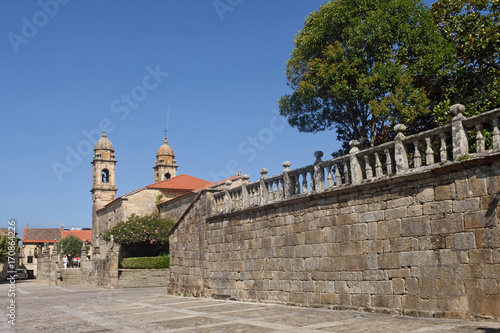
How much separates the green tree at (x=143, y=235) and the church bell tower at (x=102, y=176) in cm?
1721

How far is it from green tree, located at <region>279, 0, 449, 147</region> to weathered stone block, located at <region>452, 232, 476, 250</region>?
26.1ft

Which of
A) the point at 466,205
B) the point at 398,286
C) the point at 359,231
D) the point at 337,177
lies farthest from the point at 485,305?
the point at 337,177

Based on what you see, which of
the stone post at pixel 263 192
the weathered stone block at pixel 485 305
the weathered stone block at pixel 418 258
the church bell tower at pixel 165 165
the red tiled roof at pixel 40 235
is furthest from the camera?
the red tiled roof at pixel 40 235

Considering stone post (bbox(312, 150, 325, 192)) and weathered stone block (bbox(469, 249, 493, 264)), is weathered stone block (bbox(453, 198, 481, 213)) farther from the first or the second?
stone post (bbox(312, 150, 325, 192))

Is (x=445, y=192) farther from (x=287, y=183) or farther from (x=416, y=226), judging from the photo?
(x=287, y=183)

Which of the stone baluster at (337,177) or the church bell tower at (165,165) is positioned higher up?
the church bell tower at (165,165)

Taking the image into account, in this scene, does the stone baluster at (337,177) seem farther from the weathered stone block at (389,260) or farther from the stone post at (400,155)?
the weathered stone block at (389,260)

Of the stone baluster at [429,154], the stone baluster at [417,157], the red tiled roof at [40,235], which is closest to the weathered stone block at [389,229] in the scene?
the stone baluster at [417,157]

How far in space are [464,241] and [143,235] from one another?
29.5 meters

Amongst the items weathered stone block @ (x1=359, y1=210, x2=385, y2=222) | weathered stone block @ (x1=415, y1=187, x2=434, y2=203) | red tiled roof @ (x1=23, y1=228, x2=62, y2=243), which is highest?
red tiled roof @ (x1=23, y1=228, x2=62, y2=243)

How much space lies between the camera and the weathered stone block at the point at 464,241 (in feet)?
29.6

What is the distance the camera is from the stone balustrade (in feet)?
30.2

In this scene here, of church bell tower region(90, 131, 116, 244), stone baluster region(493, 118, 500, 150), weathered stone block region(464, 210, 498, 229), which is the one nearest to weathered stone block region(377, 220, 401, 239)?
weathered stone block region(464, 210, 498, 229)

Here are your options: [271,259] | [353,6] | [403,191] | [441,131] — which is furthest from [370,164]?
[353,6]
